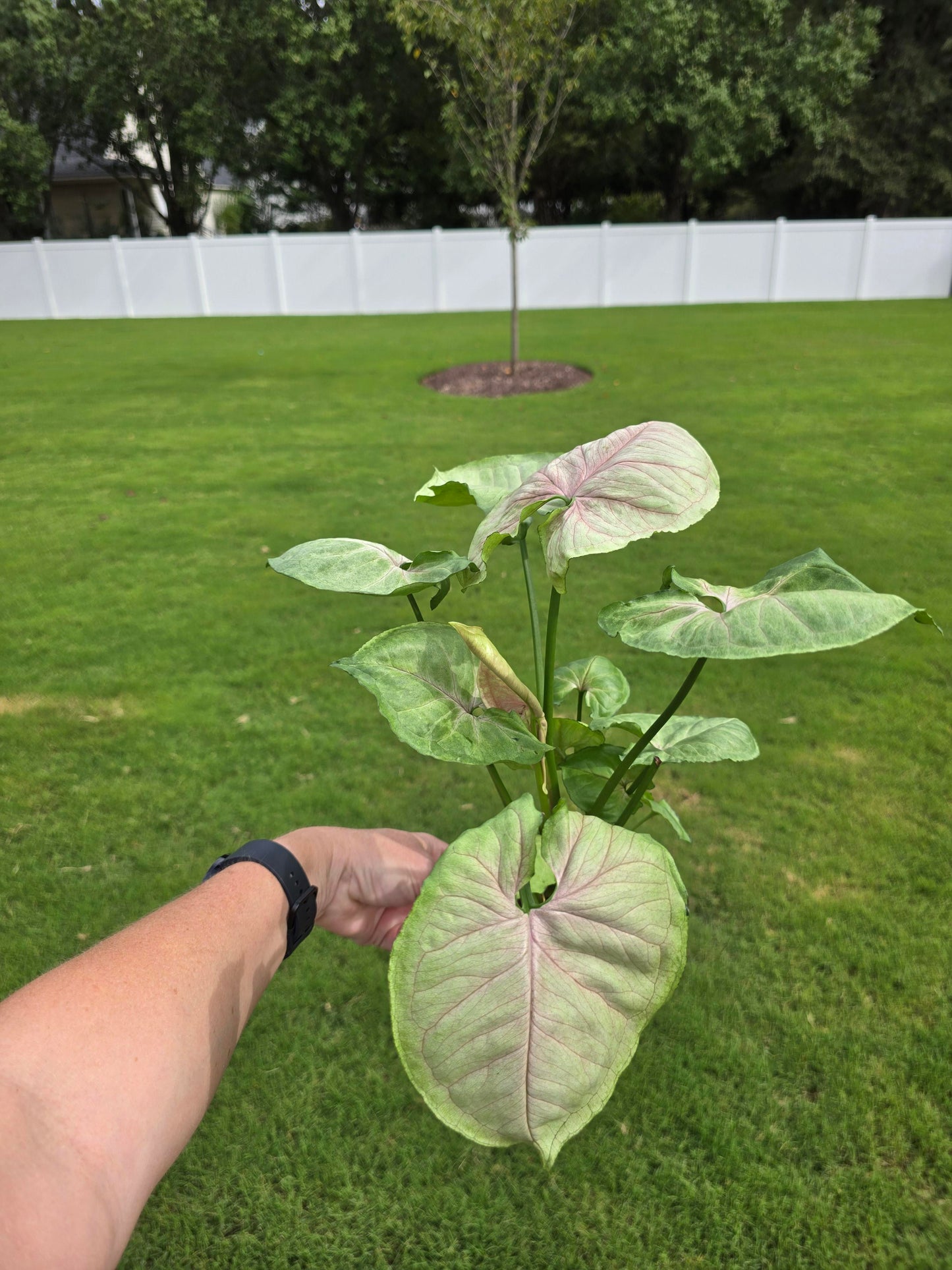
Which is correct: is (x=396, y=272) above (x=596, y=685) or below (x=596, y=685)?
above

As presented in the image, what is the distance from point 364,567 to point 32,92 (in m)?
26.3

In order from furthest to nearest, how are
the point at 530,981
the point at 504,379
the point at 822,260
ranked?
the point at 822,260 → the point at 504,379 → the point at 530,981

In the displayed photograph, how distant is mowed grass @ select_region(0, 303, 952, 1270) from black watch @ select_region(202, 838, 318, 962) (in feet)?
2.93

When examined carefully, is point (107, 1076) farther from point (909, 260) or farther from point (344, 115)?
point (344, 115)

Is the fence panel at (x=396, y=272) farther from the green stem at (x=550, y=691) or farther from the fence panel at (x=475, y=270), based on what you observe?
the green stem at (x=550, y=691)

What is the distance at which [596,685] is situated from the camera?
129 cm

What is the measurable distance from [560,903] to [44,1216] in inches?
17.9

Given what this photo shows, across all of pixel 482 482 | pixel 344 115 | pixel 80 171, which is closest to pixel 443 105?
pixel 344 115

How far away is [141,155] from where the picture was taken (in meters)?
28.4

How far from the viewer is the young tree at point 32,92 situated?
19.1m

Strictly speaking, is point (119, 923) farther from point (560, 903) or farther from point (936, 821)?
point (936, 821)

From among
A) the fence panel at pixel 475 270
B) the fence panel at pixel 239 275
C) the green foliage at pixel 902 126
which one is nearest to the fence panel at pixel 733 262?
the fence panel at pixel 475 270

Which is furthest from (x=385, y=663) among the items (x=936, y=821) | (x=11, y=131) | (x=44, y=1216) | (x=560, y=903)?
(x=11, y=131)

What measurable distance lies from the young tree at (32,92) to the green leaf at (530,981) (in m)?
24.4
